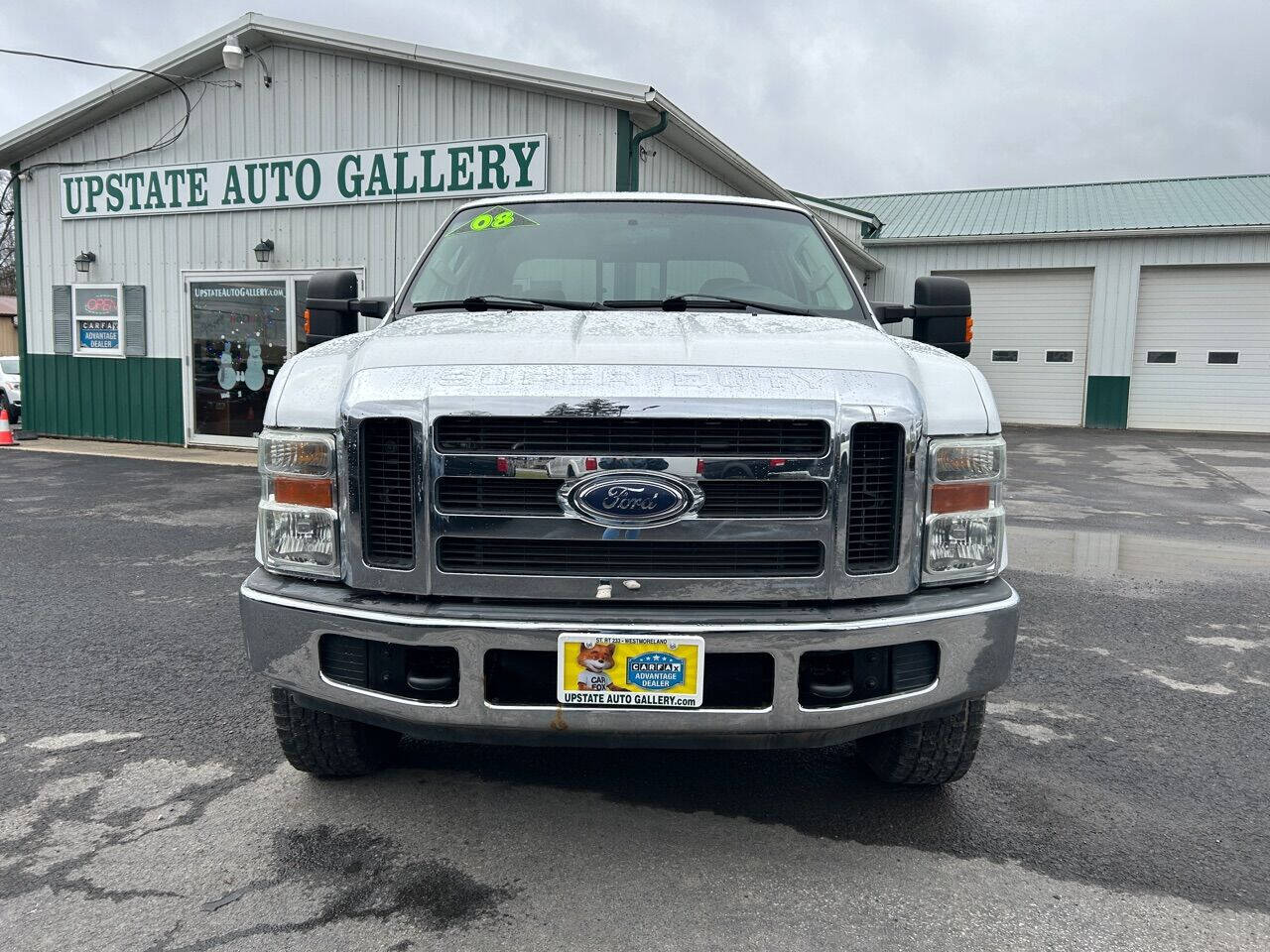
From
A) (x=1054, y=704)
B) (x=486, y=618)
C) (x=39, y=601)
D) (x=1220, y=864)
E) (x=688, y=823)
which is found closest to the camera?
(x=486, y=618)

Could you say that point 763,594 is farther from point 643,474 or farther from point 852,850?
point 852,850

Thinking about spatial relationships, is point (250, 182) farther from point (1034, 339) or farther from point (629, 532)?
point (1034, 339)

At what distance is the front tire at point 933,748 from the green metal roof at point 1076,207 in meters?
19.0

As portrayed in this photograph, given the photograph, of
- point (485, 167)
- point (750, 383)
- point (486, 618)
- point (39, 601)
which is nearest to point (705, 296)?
point (750, 383)

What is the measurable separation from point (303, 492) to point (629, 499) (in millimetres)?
859

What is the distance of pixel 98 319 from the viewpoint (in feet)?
43.8

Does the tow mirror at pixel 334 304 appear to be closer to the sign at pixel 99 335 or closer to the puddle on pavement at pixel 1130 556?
the puddle on pavement at pixel 1130 556

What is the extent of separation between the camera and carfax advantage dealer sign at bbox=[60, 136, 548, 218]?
34.9 ft

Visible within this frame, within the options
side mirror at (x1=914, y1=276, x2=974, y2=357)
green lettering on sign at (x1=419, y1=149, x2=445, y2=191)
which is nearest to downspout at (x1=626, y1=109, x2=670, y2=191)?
green lettering on sign at (x1=419, y1=149, x2=445, y2=191)

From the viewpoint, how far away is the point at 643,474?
233 centimetres

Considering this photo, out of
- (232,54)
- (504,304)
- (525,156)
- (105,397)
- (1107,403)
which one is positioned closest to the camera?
(504,304)

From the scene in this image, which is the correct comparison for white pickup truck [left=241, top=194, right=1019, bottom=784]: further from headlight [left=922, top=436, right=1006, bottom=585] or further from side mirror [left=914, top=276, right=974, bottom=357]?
side mirror [left=914, top=276, right=974, bottom=357]

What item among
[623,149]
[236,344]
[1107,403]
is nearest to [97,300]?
[236,344]

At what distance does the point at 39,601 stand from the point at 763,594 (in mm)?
4327
